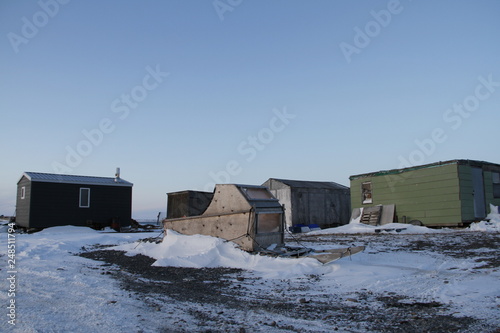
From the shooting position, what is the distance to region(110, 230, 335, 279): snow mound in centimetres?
854

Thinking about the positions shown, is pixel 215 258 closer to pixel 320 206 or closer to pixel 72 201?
pixel 72 201

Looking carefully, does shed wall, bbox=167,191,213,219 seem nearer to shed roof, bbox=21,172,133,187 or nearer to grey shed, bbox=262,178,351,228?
shed roof, bbox=21,172,133,187

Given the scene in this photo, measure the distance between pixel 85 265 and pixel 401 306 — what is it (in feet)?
24.4

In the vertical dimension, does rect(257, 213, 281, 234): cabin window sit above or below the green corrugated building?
below

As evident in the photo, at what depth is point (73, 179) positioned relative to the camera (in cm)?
2527

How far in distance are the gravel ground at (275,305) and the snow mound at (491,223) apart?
34.2 feet

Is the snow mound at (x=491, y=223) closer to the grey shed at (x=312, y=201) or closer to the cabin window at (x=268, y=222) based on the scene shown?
the grey shed at (x=312, y=201)

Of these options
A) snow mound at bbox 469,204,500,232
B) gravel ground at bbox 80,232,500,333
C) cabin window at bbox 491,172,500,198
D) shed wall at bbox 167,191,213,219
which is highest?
cabin window at bbox 491,172,500,198

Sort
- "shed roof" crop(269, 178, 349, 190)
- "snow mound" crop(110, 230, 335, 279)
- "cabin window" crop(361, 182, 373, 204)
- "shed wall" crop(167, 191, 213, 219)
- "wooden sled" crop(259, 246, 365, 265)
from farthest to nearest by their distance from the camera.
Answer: "shed roof" crop(269, 178, 349, 190) → "shed wall" crop(167, 191, 213, 219) → "cabin window" crop(361, 182, 373, 204) → "wooden sled" crop(259, 246, 365, 265) → "snow mound" crop(110, 230, 335, 279)

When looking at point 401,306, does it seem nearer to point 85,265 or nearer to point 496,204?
point 85,265

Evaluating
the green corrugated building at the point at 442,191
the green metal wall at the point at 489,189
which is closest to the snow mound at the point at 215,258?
the green corrugated building at the point at 442,191

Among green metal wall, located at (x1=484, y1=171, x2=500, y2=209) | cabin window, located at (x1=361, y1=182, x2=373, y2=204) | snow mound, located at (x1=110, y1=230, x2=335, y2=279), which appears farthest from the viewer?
cabin window, located at (x1=361, y1=182, x2=373, y2=204)

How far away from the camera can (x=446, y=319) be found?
15.4 feet

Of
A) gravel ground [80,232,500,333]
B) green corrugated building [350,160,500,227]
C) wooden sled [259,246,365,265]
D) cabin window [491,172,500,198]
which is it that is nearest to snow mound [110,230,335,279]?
wooden sled [259,246,365,265]
